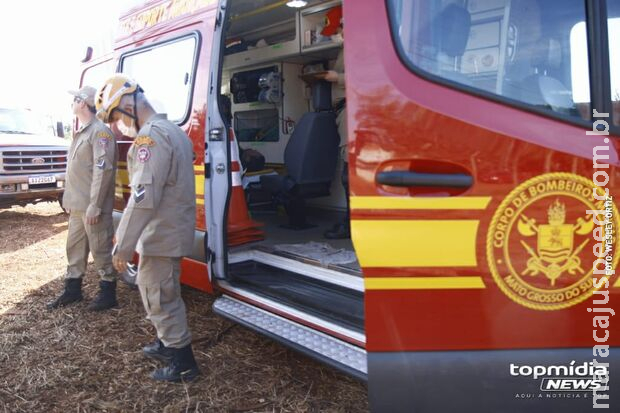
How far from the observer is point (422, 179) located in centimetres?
173

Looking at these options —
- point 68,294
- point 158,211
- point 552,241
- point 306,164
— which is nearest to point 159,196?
point 158,211

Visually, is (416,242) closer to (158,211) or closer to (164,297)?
(158,211)

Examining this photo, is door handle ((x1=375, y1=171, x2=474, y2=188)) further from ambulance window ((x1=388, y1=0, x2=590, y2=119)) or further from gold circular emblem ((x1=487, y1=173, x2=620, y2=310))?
ambulance window ((x1=388, y1=0, x2=590, y2=119))

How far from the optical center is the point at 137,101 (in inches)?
121

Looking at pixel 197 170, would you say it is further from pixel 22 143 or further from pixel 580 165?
pixel 22 143

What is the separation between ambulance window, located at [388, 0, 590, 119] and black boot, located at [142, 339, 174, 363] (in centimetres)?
237

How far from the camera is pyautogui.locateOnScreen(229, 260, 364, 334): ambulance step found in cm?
Answer: 282

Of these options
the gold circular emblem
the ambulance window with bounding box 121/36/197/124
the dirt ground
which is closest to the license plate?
the dirt ground

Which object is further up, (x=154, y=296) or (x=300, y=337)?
(x=154, y=296)

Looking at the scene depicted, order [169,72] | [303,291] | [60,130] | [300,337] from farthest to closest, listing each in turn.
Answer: [60,130] < [169,72] < [303,291] < [300,337]

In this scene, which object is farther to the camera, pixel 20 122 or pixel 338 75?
pixel 20 122

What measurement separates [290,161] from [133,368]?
92.2 inches

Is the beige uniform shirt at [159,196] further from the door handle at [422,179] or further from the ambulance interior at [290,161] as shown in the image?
the door handle at [422,179]

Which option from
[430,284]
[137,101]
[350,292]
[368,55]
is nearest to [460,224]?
[430,284]
